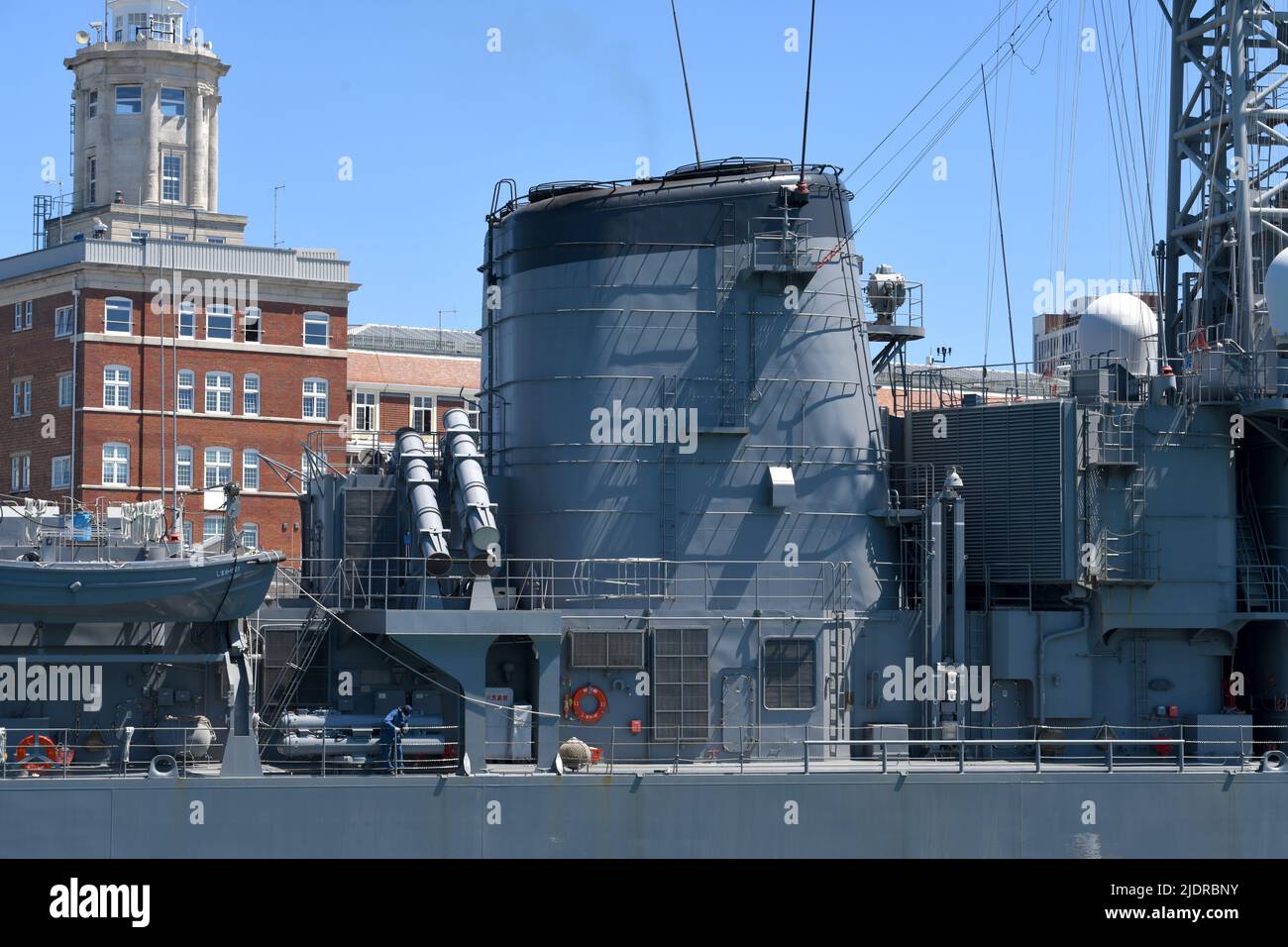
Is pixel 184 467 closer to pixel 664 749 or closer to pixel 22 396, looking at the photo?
pixel 22 396

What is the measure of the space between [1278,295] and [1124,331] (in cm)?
313

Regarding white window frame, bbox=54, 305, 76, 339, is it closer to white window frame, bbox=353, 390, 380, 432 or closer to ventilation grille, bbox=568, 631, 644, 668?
white window frame, bbox=353, 390, 380, 432

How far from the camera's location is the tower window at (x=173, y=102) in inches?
2840

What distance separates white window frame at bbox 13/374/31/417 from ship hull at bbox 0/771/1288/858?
42006mm

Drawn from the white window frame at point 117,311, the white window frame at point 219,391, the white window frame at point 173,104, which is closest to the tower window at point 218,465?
the white window frame at point 219,391

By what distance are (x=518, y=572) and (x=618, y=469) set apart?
7.36ft

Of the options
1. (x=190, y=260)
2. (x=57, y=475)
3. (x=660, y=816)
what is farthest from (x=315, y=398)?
(x=660, y=816)

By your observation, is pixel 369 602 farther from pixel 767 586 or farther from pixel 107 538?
pixel 767 586

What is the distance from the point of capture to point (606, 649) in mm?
26359

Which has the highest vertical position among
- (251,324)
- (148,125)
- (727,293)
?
(148,125)

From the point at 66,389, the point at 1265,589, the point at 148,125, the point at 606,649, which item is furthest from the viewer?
the point at 148,125

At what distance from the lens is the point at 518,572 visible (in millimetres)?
27781

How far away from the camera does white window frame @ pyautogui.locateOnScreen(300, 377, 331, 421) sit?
65125 mm

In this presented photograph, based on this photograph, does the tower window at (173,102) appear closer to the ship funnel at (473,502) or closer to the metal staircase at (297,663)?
the ship funnel at (473,502)
